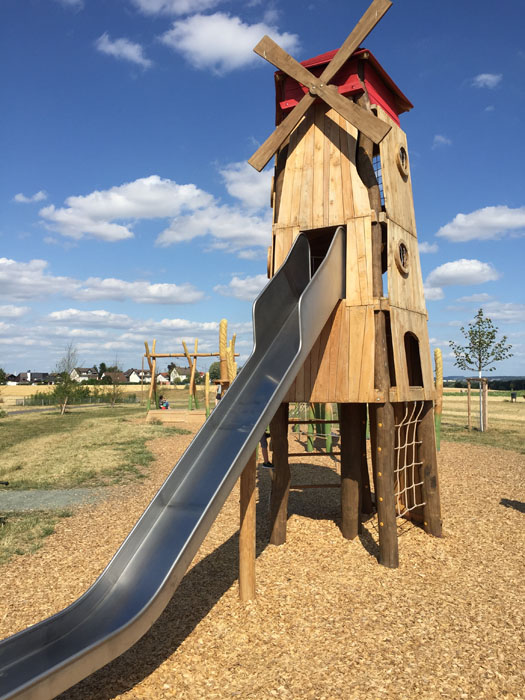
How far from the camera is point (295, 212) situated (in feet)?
24.9

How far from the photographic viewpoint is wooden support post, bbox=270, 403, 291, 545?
24.3 ft

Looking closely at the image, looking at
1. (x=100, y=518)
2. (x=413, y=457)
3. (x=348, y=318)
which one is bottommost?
(x=100, y=518)

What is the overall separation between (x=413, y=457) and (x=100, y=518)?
5.54m

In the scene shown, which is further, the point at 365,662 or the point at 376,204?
the point at 376,204

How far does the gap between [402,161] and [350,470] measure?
4.99m

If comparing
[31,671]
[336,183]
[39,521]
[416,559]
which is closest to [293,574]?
[416,559]

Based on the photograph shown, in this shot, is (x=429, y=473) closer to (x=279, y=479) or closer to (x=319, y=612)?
(x=279, y=479)

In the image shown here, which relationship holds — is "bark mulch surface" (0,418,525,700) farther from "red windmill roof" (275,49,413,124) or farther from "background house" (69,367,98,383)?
"background house" (69,367,98,383)

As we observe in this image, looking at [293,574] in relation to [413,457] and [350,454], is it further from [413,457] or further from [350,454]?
[413,457]

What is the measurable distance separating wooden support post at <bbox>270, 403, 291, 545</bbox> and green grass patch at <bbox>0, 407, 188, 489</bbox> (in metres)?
5.91

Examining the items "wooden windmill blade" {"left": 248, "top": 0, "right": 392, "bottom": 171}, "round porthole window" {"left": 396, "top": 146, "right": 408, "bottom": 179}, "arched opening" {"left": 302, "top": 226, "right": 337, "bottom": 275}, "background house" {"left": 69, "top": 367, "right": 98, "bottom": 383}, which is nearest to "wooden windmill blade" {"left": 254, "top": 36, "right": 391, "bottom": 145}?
"wooden windmill blade" {"left": 248, "top": 0, "right": 392, "bottom": 171}

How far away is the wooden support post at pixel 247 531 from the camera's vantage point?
213 inches

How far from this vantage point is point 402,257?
7562 mm

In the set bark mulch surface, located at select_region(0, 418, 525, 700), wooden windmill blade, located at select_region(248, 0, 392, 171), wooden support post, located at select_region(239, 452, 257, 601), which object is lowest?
bark mulch surface, located at select_region(0, 418, 525, 700)
